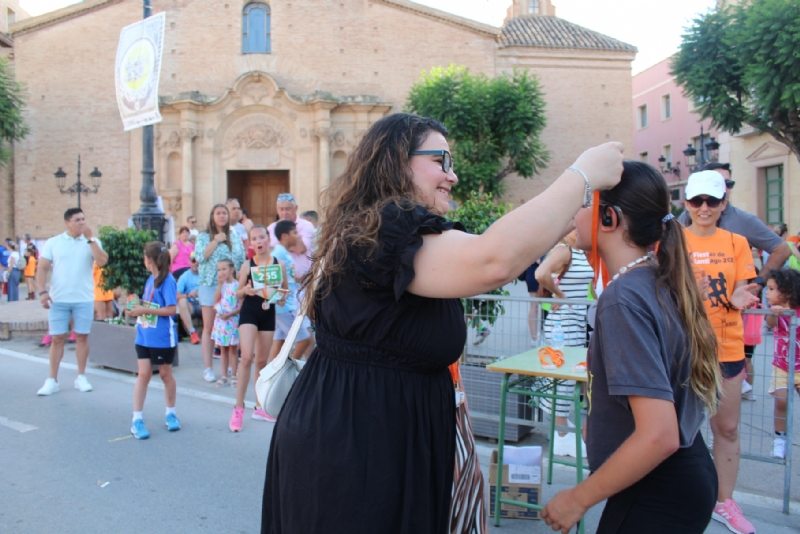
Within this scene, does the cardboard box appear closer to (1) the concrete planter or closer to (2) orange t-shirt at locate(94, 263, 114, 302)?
(1) the concrete planter

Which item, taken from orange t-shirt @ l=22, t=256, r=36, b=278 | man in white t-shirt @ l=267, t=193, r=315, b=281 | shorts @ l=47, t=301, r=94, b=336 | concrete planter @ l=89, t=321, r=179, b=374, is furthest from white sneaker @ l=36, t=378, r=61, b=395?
orange t-shirt @ l=22, t=256, r=36, b=278

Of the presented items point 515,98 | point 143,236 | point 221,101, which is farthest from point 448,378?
point 221,101

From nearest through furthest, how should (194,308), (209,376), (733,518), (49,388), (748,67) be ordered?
(733,518)
(49,388)
(209,376)
(194,308)
(748,67)

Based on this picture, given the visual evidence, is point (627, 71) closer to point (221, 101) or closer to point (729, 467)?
point (221, 101)

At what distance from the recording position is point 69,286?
24.1ft

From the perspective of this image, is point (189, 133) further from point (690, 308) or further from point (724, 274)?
point (690, 308)

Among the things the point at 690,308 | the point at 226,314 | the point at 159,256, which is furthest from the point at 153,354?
the point at 690,308

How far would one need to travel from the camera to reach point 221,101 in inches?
982

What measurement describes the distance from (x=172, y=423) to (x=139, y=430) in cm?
31

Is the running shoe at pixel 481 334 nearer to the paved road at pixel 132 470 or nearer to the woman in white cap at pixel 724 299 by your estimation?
the paved road at pixel 132 470

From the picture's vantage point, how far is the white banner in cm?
909

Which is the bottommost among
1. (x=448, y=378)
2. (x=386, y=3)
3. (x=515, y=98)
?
(x=448, y=378)

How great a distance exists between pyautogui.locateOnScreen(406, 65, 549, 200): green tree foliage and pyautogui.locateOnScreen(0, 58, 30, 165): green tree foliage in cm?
1581

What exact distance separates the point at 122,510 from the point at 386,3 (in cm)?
2538
